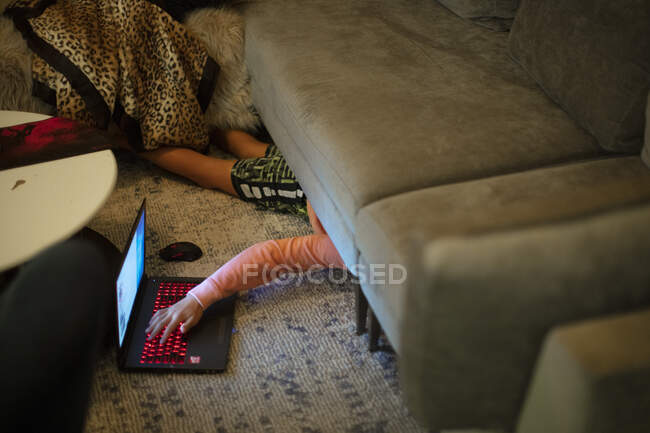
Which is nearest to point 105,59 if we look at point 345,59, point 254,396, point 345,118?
point 345,59

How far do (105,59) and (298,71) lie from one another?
68cm

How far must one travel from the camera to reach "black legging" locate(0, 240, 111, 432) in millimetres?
551

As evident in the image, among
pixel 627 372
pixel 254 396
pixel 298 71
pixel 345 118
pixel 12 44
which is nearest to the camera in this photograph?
pixel 627 372

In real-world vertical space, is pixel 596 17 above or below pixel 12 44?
above

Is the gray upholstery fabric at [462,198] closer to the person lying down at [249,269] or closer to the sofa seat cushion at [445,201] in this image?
the sofa seat cushion at [445,201]

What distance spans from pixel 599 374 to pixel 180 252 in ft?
4.12

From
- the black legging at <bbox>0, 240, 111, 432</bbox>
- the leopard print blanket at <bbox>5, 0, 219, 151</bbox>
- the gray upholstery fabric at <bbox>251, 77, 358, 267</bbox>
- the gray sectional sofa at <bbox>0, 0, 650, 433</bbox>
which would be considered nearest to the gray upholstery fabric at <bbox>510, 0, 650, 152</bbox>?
the gray sectional sofa at <bbox>0, 0, 650, 433</bbox>

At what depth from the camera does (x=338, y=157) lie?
1.43 meters

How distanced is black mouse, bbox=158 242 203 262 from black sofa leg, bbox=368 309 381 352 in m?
0.60

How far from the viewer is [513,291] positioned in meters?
0.75

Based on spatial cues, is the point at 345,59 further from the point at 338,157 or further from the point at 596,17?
the point at 596,17

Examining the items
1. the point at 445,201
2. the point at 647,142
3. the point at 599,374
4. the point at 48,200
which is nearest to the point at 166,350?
the point at 48,200

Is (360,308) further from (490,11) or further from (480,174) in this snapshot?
(490,11)

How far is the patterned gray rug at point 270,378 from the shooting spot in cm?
130
